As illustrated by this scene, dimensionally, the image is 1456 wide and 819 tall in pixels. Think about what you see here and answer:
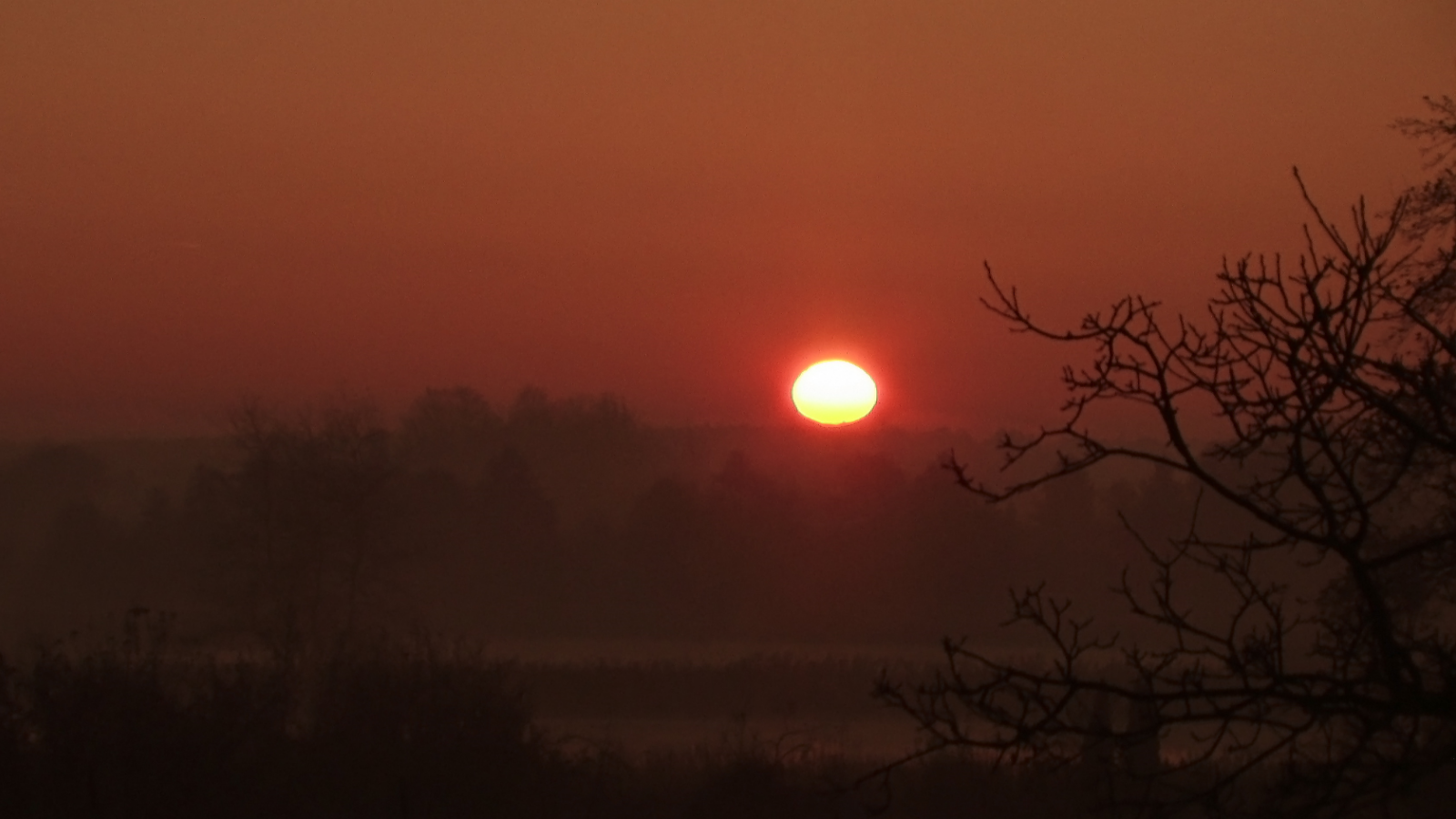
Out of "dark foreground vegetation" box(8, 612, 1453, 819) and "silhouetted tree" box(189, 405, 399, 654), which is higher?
"silhouetted tree" box(189, 405, 399, 654)

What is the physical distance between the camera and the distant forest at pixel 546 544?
33.3 metres

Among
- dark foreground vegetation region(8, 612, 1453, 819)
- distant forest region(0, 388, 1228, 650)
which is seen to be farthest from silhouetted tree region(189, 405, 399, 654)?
dark foreground vegetation region(8, 612, 1453, 819)

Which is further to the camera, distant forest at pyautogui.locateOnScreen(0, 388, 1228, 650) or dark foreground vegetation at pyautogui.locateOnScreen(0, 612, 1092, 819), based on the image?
distant forest at pyautogui.locateOnScreen(0, 388, 1228, 650)

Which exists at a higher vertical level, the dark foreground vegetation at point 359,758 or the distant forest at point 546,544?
the distant forest at point 546,544

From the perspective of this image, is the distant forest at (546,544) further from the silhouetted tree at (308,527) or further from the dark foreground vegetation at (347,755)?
the dark foreground vegetation at (347,755)

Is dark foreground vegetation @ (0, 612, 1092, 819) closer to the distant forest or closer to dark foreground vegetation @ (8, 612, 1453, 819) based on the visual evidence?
dark foreground vegetation @ (8, 612, 1453, 819)

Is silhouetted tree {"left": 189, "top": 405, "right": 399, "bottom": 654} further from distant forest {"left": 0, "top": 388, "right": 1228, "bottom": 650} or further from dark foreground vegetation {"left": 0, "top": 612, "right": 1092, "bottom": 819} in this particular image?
dark foreground vegetation {"left": 0, "top": 612, "right": 1092, "bottom": 819}

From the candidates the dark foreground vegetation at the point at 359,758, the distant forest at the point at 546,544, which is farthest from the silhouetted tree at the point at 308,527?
the dark foreground vegetation at the point at 359,758

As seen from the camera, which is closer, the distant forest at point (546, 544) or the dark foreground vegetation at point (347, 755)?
the dark foreground vegetation at point (347, 755)

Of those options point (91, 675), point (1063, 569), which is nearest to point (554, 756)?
point (91, 675)

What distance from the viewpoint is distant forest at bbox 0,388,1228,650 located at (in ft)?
109

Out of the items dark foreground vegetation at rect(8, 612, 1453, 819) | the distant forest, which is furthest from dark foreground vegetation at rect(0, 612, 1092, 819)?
the distant forest

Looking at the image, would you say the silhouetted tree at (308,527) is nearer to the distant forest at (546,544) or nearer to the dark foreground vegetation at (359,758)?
the distant forest at (546,544)

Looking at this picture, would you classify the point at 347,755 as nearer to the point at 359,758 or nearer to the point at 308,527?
the point at 359,758
